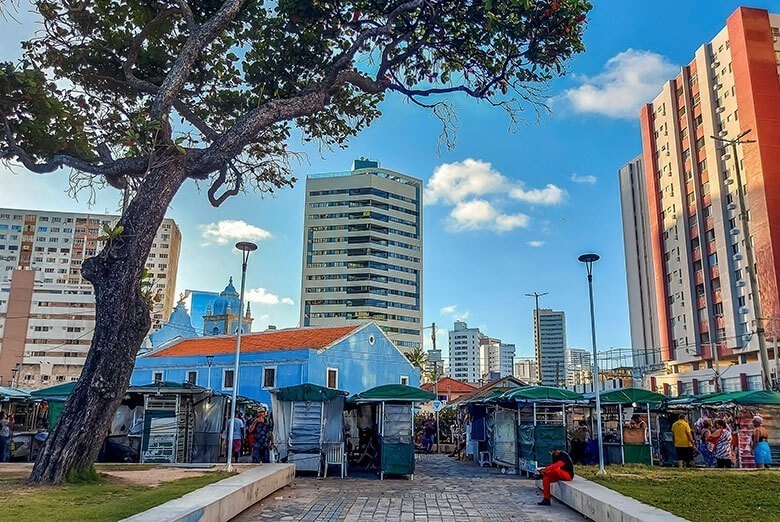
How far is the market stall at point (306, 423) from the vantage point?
1727cm

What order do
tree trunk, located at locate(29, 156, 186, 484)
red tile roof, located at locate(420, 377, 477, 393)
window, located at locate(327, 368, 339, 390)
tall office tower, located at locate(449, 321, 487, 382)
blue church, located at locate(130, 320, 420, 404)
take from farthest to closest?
tall office tower, located at locate(449, 321, 487, 382) → red tile roof, located at locate(420, 377, 477, 393) → window, located at locate(327, 368, 339, 390) → blue church, located at locate(130, 320, 420, 404) → tree trunk, located at locate(29, 156, 186, 484)

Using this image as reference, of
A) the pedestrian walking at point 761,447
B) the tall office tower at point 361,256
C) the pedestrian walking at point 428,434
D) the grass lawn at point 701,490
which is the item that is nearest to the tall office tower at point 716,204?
the pedestrian walking at point 428,434

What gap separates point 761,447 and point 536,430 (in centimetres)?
647

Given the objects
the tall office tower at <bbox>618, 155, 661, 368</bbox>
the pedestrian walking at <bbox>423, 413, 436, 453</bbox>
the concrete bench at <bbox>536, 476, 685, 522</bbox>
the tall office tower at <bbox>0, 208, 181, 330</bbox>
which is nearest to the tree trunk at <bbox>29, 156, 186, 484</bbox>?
the concrete bench at <bbox>536, 476, 685, 522</bbox>

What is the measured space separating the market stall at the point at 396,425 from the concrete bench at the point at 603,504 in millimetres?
4878

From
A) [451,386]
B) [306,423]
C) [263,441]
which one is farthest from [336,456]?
[451,386]

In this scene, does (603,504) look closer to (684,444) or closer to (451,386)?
(684,444)

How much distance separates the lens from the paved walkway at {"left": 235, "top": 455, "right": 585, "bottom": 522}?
1034cm

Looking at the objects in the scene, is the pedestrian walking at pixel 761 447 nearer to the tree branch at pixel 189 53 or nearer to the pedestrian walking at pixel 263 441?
the pedestrian walking at pixel 263 441

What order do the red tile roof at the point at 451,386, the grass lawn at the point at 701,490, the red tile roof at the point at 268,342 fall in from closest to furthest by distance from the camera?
the grass lawn at the point at 701,490 → the red tile roof at the point at 268,342 → the red tile roof at the point at 451,386

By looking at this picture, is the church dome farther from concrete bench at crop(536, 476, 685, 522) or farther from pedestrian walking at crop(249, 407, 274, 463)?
concrete bench at crop(536, 476, 685, 522)

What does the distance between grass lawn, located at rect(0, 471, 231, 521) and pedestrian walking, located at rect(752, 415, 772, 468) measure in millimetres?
14589

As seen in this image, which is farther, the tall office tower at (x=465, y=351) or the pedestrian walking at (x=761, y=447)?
the tall office tower at (x=465, y=351)

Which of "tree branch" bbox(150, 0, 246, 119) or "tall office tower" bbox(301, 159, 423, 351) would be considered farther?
"tall office tower" bbox(301, 159, 423, 351)
